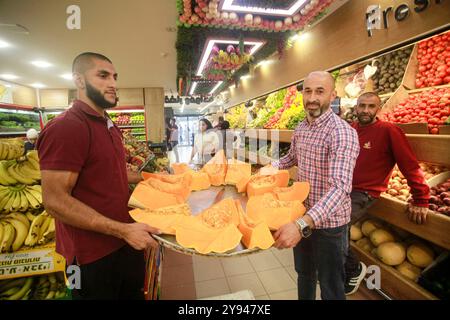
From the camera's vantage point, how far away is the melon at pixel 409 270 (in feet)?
7.61

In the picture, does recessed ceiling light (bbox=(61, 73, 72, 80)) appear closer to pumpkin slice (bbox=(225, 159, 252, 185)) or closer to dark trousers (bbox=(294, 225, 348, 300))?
pumpkin slice (bbox=(225, 159, 252, 185))

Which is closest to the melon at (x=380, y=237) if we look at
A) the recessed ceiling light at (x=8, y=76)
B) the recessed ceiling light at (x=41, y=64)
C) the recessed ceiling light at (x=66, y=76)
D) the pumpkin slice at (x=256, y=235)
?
the pumpkin slice at (x=256, y=235)

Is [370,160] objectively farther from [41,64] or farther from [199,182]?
[41,64]

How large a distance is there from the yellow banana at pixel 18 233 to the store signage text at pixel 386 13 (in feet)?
13.3

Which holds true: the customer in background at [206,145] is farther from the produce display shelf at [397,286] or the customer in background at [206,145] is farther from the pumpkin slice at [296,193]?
the pumpkin slice at [296,193]

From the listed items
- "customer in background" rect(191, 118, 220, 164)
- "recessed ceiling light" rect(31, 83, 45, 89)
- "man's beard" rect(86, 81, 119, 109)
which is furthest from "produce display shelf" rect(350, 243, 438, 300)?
"recessed ceiling light" rect(31, 83, 45, 89)

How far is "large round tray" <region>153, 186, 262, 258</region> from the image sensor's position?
105 cm

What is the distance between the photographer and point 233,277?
2949 mm

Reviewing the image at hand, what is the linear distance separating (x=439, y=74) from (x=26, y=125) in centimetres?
1090

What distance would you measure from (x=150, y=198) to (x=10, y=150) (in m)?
1.62
